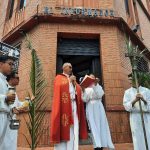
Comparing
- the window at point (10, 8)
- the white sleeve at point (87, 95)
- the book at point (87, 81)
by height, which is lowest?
the white sleeve at point (87, 95)

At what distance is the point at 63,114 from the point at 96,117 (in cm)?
102

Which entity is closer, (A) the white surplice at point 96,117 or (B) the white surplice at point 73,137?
(B) the white surplice at point 73,137

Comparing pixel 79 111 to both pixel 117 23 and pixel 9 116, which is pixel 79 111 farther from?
pixel 117 23

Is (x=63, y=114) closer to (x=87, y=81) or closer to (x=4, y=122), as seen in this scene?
(x=87, y=81)

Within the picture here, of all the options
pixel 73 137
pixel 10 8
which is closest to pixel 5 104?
pixel 73 137

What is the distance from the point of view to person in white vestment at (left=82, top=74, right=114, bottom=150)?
4.75 metres

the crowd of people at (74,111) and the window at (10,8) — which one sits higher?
the window at (10,8)

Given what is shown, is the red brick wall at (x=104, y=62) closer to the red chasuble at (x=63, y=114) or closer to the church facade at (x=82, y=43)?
the church facade at (x=82, y=43)

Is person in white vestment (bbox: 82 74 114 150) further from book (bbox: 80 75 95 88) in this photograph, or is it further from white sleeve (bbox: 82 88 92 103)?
book (bbox: 80 75 95 88)

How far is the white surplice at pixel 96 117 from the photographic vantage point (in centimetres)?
475

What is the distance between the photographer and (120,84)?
7.14 m

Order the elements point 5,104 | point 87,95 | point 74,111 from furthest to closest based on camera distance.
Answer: point 87,95 < point 74,111 < point 5,104

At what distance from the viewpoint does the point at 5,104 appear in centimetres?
292

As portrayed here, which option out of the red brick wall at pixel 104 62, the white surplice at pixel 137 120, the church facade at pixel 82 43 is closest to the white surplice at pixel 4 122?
the white surplice at pixel 137 120
